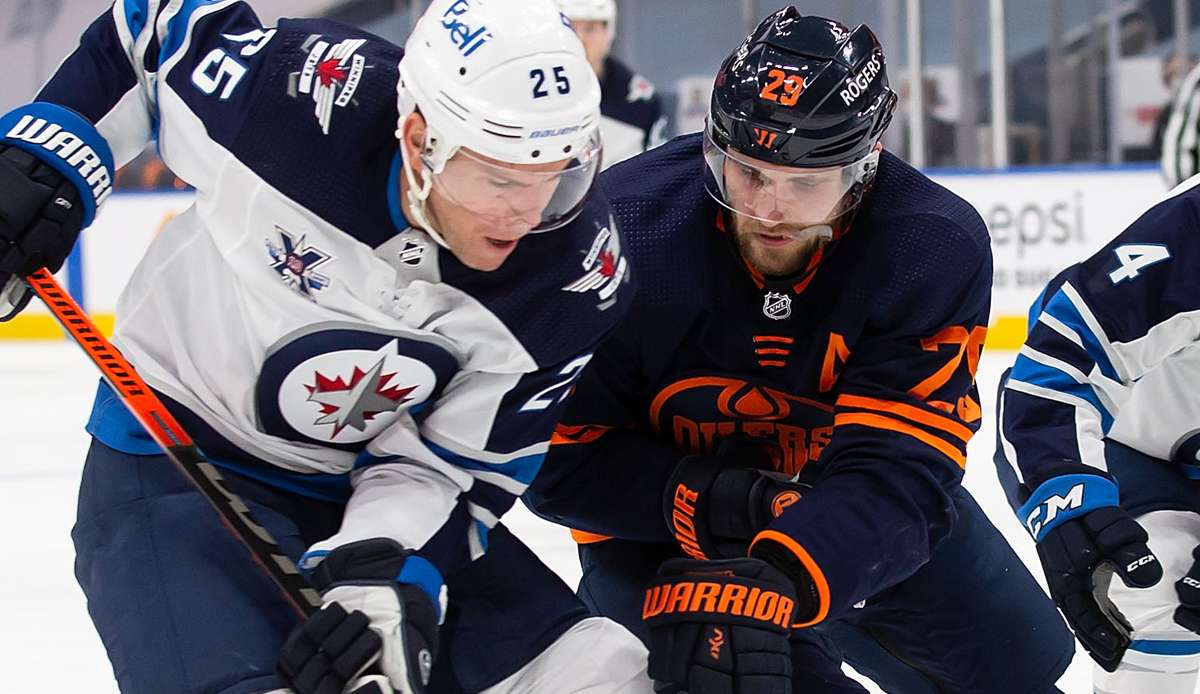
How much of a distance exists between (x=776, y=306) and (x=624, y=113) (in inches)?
131

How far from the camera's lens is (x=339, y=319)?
180 centimetres

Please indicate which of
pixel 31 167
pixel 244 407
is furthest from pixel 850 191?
pixel 31 167

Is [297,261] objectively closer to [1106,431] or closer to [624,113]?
[1106,431]

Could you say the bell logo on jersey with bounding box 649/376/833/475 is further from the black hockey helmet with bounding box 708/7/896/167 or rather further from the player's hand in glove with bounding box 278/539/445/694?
the player's hand in glove with bounding box 278/539/445/694

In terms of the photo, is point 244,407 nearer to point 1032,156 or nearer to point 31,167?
point 31,167

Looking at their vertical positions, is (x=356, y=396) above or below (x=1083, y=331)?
above

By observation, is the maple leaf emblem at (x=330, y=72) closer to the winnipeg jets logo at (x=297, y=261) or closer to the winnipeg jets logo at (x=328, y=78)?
the winnipeg jets logo at (x=328, y=78)

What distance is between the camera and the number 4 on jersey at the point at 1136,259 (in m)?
2.08

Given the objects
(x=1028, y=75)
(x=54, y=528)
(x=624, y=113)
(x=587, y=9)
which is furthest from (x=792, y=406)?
(x=1028, y=75)

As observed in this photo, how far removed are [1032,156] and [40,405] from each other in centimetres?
422

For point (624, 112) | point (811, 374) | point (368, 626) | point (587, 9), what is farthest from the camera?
point (624, 112)

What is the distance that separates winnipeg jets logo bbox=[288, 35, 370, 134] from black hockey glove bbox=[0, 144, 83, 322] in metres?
0.29

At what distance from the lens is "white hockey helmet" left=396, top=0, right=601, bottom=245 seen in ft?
5.39

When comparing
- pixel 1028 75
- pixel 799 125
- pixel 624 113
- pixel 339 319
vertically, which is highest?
pixel 799 125
